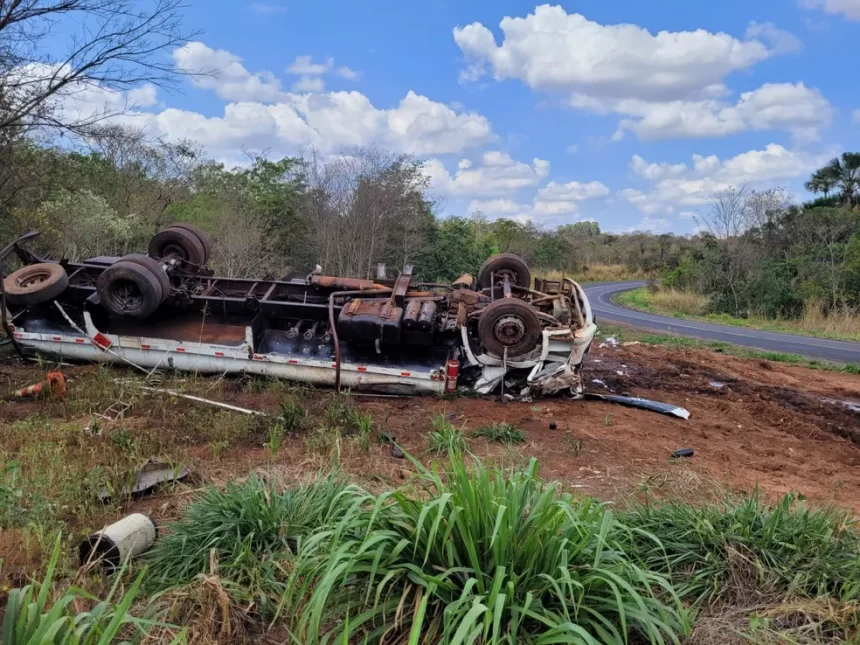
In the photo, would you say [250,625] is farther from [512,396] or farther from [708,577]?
[512,396]

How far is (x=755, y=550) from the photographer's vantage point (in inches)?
103

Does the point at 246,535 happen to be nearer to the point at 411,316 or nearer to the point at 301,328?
the point at 411,316

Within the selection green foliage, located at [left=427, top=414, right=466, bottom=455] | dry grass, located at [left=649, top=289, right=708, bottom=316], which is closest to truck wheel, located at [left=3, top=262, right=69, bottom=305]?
green foliage, located at [left=427, top=414, right=466, bottom=455]

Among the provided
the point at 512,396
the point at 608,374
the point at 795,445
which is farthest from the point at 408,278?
the point at 795,445

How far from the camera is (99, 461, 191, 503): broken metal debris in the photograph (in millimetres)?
3510

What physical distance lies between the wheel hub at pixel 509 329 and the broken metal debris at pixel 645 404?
3.86ft

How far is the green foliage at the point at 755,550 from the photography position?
2471 mm

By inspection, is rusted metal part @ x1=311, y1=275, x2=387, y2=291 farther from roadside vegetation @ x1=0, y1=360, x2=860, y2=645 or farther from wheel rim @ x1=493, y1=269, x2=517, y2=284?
roadside vegetation @ x1=0, y1=360, x2=860, y2=645

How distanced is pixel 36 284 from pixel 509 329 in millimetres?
5513

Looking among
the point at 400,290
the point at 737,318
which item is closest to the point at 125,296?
the point at 400,290

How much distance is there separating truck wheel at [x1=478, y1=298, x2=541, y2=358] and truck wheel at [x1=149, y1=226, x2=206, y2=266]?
429 centimetres

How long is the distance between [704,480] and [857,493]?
1486 mm

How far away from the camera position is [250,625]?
234 cm

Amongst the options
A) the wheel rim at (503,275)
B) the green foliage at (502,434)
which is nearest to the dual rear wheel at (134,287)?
the green foliage at (502,434)
